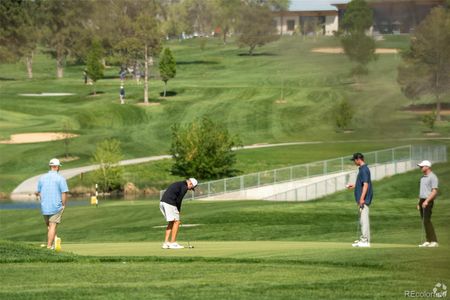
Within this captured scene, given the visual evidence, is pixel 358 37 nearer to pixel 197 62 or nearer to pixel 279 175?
pixel 279 175

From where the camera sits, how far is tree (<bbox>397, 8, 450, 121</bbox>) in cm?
1207

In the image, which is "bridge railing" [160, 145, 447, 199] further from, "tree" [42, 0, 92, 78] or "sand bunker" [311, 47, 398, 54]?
"tree" [42, 0, 92, 78]

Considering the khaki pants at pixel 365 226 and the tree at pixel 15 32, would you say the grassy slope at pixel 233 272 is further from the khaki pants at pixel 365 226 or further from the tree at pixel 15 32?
the tree at pixel 15 32

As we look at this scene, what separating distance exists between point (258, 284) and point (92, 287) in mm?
2148

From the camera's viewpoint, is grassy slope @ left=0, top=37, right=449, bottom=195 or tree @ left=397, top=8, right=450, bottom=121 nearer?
tree @ left=397, top=8, right=450, bottom=121

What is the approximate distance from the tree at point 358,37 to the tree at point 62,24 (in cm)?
14347

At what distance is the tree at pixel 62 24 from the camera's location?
156 meters

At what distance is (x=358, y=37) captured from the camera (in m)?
13.0

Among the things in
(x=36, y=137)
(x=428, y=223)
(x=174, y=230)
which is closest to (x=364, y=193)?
(x=428, y=223)

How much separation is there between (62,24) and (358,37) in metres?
147

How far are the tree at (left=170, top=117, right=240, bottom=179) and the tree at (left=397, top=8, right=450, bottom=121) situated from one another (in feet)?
213

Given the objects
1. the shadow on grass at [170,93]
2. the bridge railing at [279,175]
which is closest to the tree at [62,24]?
the shadow on grass at [170,93]

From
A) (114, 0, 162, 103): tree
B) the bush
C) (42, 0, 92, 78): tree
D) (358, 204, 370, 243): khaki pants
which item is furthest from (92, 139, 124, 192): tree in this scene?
(42, 0, 92, 78): tree
